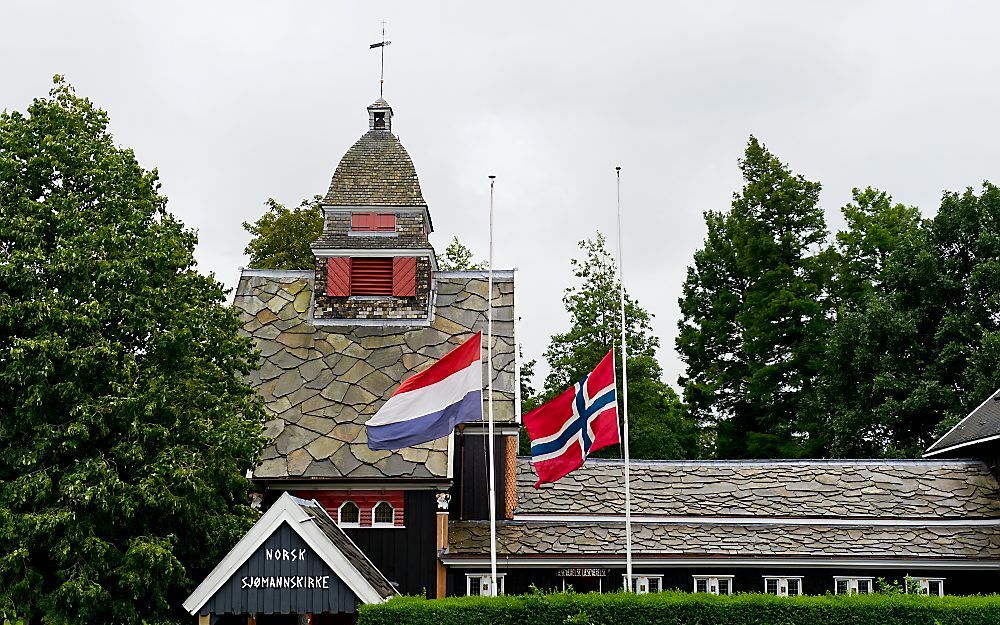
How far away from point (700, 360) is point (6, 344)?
1205 inches

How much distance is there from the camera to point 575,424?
18.2m

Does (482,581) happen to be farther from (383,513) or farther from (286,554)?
(286,554)

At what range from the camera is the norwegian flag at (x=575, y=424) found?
702 inches

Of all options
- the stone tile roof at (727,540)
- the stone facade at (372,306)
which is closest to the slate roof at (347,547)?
the stone tile roof at (727,540)

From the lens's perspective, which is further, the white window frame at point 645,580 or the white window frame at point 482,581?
the white window frame at point 645,580

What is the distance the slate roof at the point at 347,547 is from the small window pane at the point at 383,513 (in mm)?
837

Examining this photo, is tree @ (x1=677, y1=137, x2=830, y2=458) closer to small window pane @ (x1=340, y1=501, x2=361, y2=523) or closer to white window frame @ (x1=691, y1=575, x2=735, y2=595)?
white window frame @ (x1=691, y1=575, x2=735, y2=595)

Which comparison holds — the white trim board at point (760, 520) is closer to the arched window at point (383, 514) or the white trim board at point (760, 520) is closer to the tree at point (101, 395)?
the arched window at point (383, 514)

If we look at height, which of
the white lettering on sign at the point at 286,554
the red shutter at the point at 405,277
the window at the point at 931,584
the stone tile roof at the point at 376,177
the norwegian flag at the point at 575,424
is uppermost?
the stone tile roof at the point at 376,177

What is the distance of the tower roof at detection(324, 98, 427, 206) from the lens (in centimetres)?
2850

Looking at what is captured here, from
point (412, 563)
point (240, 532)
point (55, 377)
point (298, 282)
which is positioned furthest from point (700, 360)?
point (55, 377)

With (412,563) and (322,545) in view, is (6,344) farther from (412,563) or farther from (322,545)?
(412,563)

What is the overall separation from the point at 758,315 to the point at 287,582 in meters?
27.4

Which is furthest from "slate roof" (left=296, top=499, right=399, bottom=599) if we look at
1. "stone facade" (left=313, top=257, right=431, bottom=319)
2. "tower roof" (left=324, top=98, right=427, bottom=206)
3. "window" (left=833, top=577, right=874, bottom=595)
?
"window" (left=833, top=577, right=874, bottom=595)
